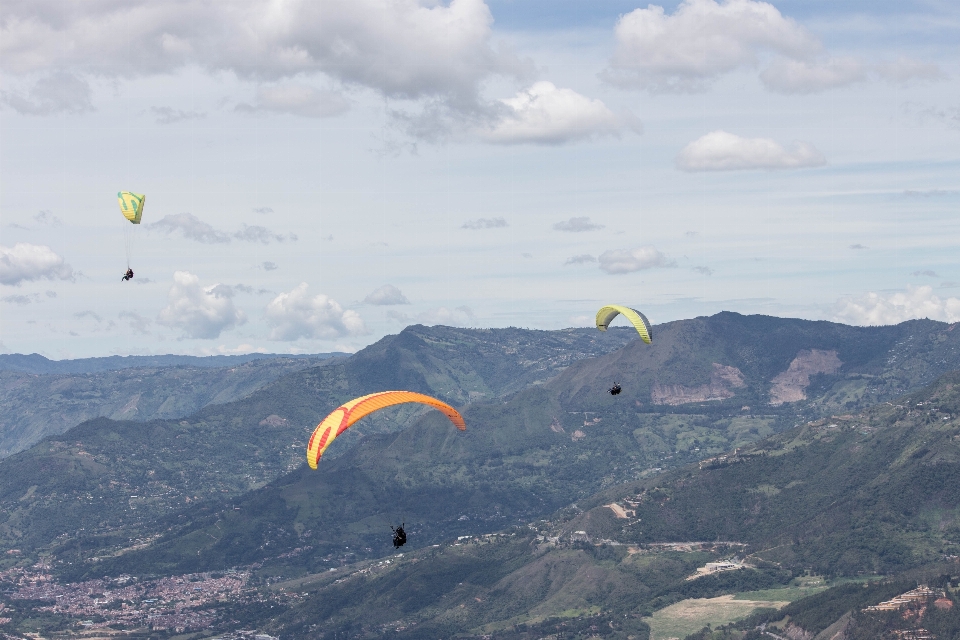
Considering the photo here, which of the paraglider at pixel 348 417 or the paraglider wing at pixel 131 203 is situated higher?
the paraglider wing at pixel 131 203

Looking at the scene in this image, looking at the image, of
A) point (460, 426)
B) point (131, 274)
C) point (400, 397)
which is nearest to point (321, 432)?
point (400, 397)

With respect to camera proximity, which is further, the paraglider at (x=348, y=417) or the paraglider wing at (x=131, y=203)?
the paraglider wing at (x=131, y=203)

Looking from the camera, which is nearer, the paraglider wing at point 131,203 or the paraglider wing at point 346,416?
the paraglider wing at point 346,416

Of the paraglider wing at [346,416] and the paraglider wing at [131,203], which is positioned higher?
the paraglider wing at [131,203]

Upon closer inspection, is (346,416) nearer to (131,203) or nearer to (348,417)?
(348,417)

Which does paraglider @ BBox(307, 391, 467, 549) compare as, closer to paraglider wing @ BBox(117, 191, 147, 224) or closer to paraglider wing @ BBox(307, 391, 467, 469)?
paraglider wing @ BBox(307, 391, 467, 469)

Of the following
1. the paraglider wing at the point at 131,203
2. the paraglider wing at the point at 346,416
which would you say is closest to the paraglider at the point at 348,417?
the paraglider wing at the point at 346,416

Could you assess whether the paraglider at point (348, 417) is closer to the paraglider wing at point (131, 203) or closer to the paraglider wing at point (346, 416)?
the paraglider wing at point (346, 416)

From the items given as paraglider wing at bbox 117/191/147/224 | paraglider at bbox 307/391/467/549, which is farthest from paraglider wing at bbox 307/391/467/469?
paraglider wing at bbox 117/191/147/224
